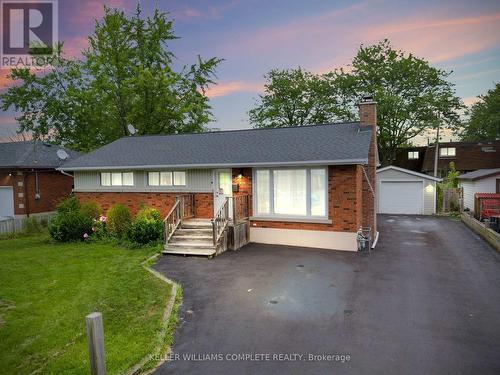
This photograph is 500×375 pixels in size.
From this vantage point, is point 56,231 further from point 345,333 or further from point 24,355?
point 345,333

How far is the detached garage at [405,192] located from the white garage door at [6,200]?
81.8 ft

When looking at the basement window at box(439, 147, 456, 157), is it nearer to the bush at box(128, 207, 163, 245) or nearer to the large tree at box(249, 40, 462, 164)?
the large tree at box(249, 40, 462, 164)

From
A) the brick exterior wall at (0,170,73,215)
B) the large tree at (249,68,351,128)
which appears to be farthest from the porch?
the large tree at (249,68,351,128)

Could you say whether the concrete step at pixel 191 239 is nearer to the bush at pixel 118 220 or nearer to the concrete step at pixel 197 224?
the concrete step at pixel 197 224

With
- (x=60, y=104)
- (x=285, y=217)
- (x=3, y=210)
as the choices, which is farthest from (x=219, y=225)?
(x=60, y=104)

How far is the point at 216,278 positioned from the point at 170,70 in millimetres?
22906

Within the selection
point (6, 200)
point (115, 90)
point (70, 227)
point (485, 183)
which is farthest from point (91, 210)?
point (485, 183)

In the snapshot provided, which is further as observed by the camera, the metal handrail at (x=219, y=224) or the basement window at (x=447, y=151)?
the basement window at (x=447, y=151)

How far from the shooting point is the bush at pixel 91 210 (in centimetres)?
1544

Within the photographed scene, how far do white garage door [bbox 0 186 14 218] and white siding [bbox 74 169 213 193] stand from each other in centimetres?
767

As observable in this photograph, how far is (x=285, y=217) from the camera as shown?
42.5 feet

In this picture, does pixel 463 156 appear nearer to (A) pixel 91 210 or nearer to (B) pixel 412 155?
Answer: (B) pixel 412 155

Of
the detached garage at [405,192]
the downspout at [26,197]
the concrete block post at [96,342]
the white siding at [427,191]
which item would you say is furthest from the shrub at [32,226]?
the white siding at [427,191]

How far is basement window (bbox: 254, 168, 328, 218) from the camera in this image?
12.5m
